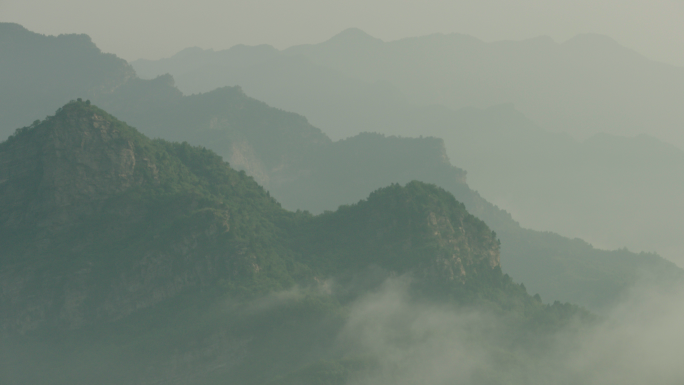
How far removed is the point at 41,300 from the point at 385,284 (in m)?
46.1

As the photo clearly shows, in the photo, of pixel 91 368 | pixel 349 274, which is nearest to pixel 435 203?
pixel 349 274

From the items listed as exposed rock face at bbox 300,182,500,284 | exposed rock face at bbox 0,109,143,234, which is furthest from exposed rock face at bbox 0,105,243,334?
exposed rock face at bbox 300,182,500,284

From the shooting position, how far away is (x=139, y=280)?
297 feet

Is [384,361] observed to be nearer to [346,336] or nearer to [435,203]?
[346,336]

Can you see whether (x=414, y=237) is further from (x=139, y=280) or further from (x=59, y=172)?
(x=59, y=172)

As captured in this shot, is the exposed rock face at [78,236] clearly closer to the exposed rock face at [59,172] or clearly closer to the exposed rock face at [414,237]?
the exposed rock face at [59,172]

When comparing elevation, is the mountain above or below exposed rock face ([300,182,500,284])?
below

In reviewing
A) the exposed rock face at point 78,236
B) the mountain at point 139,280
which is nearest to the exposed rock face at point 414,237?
the mountain at point 139,280

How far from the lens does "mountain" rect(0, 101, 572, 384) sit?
85.3 m

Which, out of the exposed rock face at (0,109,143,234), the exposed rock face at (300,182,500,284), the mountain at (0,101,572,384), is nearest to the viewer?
the mountain at (0,101,572,384)

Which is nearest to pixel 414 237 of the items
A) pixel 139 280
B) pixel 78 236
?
pixel 139 280

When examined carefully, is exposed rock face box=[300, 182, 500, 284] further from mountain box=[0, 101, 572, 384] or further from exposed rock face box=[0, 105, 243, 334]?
exposed rock face box=[0, 105, 243, 334]

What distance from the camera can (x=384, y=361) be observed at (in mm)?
84938

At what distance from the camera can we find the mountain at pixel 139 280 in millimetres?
85312
